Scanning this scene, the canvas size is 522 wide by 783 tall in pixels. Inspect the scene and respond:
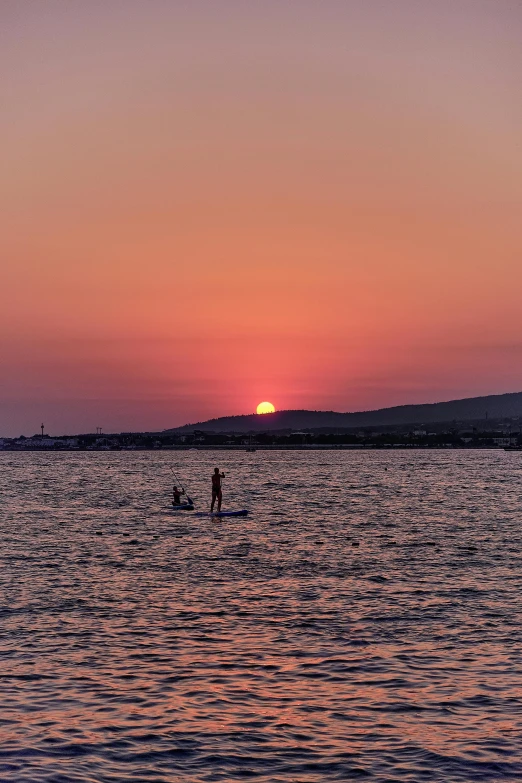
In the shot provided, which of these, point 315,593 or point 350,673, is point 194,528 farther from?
point 350,673

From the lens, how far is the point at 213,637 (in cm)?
2170

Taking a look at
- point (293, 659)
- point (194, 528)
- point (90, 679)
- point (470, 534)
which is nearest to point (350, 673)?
point (293, 659)

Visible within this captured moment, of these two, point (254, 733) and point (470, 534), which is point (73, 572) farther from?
point (470, 534)

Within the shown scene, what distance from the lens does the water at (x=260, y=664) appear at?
1372 cm

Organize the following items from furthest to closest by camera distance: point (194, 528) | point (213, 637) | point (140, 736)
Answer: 1. point (194, 528)
2. point (213, 637)
3. point (140, 736)

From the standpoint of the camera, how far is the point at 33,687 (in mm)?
17453

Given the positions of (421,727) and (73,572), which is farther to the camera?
(73,572)

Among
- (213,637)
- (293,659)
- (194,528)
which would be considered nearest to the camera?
(293,659)

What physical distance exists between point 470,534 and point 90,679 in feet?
114

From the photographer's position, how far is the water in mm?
13719

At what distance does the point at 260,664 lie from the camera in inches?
755

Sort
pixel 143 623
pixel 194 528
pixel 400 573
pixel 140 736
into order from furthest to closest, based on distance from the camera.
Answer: pixel 194 528 → pixel 400 573 → pixel 143 623 → pixel 140 736

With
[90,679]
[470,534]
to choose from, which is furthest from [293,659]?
[470,534]

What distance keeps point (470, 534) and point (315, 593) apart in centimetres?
2333
